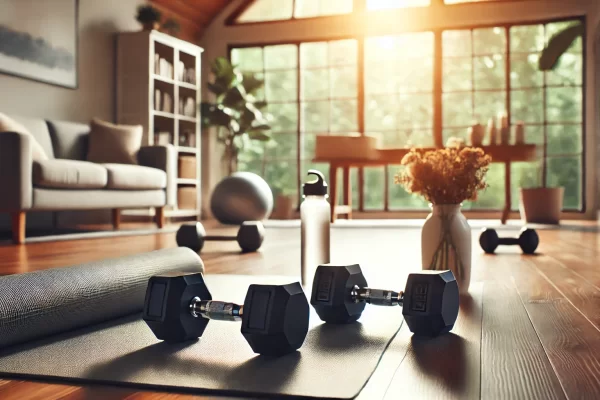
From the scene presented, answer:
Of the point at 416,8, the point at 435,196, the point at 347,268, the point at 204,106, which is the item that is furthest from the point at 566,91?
the point at 347,268

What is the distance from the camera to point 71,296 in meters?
1.15

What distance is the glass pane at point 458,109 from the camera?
7.32 m

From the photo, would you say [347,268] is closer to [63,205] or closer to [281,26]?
[63,205]

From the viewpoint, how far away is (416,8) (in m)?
7.41

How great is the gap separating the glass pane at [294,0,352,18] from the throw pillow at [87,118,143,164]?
339 cm

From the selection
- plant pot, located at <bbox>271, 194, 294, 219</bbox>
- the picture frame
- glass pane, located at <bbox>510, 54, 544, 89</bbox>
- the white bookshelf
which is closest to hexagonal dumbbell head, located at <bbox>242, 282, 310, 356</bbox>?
the picture frame

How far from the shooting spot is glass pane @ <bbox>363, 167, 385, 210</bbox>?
24.6 feet

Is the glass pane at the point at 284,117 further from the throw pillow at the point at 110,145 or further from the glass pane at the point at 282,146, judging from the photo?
the throw pillow at the point at 110,145

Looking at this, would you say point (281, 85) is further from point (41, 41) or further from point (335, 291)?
point (335, 291)

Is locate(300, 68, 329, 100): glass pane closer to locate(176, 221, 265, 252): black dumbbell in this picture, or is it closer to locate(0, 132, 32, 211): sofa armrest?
locate(0, 132, 32, 211): sofa armrest

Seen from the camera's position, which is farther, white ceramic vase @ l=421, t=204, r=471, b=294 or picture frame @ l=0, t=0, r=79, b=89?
picture frame @ l=0, t=0, r=79, b=89

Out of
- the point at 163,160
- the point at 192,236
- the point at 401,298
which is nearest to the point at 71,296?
the point at 401,298

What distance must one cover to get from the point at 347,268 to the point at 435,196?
624 millimetres

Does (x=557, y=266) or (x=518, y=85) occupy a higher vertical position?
(x=518, y=85)
